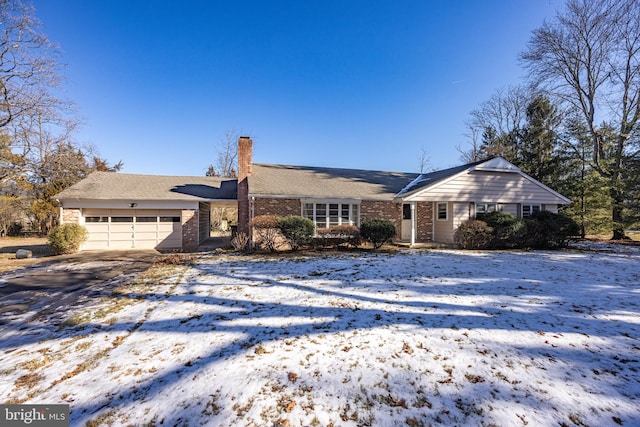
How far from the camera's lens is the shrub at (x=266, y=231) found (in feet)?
38.7

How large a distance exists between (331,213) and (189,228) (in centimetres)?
769

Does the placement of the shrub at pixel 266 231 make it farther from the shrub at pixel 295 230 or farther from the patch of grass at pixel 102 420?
the patch of grass at pixel 102 420

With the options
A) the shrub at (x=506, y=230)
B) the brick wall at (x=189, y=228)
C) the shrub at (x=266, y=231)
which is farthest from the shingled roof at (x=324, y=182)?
the shrub at (x=506, y=230)

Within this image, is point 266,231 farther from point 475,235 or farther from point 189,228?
point 475,235

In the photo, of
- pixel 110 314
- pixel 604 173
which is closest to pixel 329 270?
pixel 110 314

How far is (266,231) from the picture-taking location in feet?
39.6

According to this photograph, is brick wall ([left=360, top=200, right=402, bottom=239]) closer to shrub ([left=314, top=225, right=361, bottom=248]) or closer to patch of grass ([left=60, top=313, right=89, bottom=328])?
shrub ([left=314, top=225, right=361, bottom=248])

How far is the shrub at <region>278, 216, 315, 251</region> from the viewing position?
11.8m

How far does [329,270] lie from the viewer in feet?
27.5

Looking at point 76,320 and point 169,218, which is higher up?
point 169,218

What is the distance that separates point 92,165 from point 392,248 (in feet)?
93.4

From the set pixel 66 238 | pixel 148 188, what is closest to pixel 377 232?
pixel 148 188

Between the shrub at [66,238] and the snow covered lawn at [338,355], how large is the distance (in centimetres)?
856

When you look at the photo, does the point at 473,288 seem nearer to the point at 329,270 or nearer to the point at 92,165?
the point at 329,270
